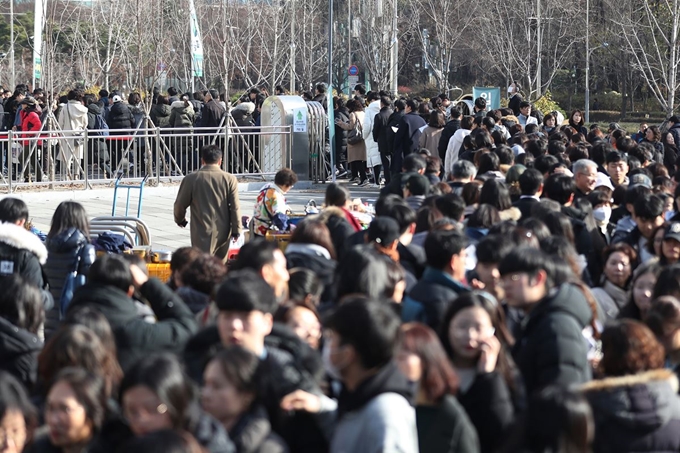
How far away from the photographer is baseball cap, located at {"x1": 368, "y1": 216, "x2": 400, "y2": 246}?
753 cm

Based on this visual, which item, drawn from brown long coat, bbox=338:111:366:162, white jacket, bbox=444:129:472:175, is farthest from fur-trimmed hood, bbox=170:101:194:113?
white jacket, bbox=444:129:472:175

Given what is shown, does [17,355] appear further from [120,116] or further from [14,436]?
[120,116]

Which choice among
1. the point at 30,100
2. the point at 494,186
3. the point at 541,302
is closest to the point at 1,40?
the point at 30,100

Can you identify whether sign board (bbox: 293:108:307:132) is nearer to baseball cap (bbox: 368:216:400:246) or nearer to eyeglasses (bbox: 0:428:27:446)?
baseball cap (bbox: 368:216:400:246)

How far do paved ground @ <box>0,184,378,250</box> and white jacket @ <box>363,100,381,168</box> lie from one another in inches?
24.6

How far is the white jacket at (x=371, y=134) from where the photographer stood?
21.7m

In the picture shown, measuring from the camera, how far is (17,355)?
598cm

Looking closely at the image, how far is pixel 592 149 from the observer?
13438 mm

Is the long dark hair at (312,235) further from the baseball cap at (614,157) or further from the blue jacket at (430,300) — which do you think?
the baseball cap at (614,157)

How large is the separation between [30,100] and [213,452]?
770 inches

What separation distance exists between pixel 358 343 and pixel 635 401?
45.4 inches

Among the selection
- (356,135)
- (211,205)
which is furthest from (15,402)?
(356,135)

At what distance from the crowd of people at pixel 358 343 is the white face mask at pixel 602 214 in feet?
2.95

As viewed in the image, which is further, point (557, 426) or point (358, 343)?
point (358, 343)
